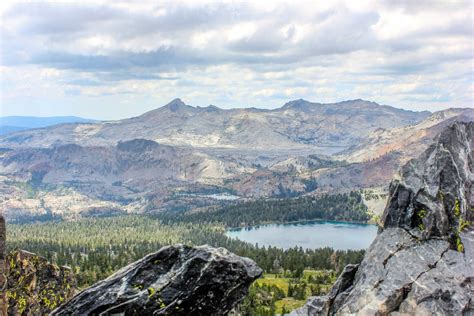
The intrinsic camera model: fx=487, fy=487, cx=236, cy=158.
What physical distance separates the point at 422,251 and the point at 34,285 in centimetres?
4679

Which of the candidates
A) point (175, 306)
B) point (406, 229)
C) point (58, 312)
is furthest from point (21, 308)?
point (406, 229)

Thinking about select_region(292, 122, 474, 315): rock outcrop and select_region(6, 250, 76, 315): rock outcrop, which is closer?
select_region(292, 122, 474, 315): rock outcrop

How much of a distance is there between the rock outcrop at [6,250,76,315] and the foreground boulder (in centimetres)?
2971

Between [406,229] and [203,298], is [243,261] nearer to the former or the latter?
[203,298]

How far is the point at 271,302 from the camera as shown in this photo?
118 m

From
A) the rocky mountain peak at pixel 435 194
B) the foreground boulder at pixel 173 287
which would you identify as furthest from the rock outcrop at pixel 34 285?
the rocky mountain peak at pixel 435 194

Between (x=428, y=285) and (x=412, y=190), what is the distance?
9022 millimetres

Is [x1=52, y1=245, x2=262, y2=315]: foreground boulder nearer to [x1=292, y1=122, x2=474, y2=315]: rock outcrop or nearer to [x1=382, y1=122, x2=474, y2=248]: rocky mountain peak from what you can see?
[x1=292, y1=122, x2=474, y2=315]: rock outcrop

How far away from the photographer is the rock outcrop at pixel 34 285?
54.6 meters

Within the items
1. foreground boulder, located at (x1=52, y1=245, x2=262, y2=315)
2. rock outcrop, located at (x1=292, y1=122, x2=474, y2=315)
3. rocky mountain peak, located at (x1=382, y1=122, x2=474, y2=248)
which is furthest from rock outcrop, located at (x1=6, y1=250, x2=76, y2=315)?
rocky mountain peak, located at (x1=382, y1=122, x2=474, y2=248)

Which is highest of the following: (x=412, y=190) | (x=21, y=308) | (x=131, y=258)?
(x=412, y=190)

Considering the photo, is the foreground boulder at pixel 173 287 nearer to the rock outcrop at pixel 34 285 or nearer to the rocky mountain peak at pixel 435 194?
the rocky mountain peak at pixel 435 194

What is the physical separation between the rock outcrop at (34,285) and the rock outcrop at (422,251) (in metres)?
33.7

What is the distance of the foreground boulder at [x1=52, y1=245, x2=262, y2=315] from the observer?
1024 inches
